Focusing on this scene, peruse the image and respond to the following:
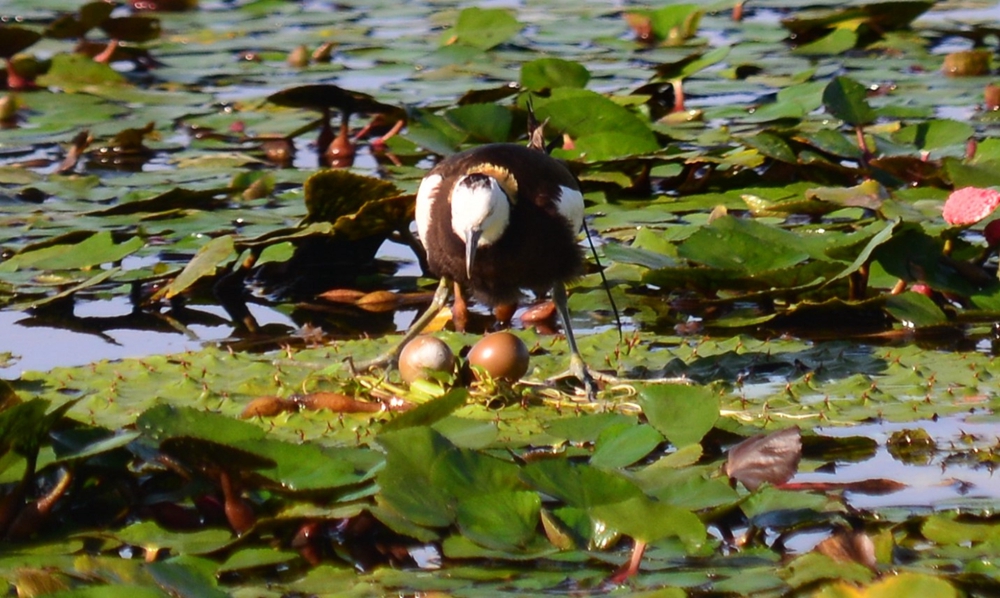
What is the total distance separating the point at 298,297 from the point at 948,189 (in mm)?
2071

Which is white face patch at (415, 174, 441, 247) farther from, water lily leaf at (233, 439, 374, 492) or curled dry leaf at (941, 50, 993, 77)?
curled dry leaf at (941, 50, 993, 77)

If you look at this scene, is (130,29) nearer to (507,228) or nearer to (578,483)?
(507,228)

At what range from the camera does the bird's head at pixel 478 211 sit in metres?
3.67

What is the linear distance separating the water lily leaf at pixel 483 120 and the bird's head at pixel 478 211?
1451mm

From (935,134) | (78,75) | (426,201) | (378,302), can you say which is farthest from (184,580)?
(78,75)

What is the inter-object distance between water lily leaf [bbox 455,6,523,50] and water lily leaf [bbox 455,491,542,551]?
5.14m

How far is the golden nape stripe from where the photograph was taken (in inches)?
151

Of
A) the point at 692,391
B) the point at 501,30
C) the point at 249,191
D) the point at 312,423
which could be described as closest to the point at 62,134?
the point at 249,191

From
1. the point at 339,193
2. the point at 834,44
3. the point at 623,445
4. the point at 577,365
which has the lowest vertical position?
the point at 834,44

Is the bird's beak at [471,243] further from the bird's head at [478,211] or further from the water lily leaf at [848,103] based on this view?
the water lily leaf at [848,103]

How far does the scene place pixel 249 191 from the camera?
17.4ft

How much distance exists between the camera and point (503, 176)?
152 inches

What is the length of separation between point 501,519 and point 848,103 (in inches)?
117

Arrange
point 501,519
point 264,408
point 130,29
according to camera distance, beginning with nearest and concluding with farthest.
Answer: point 501,519
point 264,408
point 130,29
